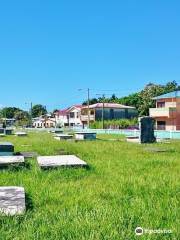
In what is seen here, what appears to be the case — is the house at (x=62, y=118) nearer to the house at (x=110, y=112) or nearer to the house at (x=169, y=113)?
the house at (x=110, y=112)

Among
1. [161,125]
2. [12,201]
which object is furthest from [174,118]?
[12,201]

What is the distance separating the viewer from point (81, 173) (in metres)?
8.56

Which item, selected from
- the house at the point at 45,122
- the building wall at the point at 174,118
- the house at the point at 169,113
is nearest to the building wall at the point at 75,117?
the house at the point at 45,122

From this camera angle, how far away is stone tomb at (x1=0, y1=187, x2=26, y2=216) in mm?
4887

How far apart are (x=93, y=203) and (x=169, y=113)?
61.1 metres

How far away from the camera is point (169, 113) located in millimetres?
65625

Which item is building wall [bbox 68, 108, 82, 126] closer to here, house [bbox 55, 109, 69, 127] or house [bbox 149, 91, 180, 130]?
house [bbox 55, 109, 69, 127]

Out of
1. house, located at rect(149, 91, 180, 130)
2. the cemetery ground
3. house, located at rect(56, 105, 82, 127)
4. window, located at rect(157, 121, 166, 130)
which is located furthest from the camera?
house, located at rect(56, 105, 82, 127)

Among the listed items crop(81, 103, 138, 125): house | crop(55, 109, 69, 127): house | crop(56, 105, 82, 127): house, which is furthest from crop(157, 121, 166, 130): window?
crop(55, 109, 69, 127): house

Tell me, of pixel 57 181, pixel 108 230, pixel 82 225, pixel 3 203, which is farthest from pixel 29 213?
pixel 57 181

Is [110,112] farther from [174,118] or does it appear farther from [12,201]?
[12,201]

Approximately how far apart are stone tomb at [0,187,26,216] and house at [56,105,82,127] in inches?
4469

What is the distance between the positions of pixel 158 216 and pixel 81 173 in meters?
3.86

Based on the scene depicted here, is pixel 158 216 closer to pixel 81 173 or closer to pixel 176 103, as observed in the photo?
pixel 81 173
